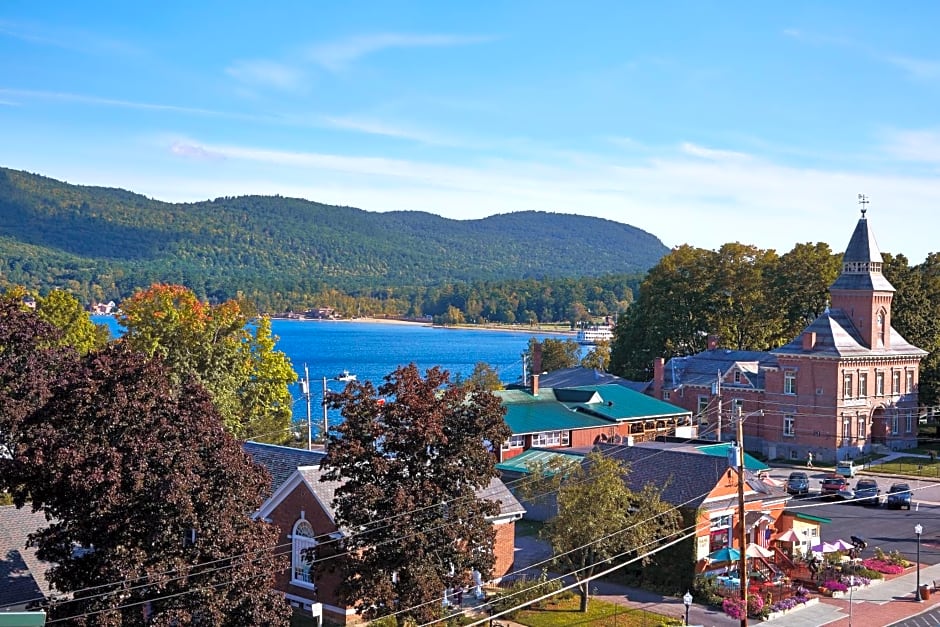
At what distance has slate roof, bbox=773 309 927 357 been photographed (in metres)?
65.9

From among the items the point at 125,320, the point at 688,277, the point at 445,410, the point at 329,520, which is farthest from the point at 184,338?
the point at 688,277

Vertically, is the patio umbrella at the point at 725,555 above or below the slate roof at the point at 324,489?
below

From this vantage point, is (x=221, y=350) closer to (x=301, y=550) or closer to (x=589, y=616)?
(x=301, y=550)

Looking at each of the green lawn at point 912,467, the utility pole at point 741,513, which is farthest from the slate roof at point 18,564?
the green lawn at point 912,467

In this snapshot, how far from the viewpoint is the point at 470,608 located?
31.1 meters

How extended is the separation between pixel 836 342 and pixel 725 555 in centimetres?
3406

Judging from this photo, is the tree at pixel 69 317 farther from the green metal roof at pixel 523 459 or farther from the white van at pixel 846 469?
the white van at pixel 846 469

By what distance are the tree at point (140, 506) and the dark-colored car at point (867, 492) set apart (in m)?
35.7

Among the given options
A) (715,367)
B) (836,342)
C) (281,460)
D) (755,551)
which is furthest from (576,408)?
(281,460)

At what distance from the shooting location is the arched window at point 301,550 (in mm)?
31719

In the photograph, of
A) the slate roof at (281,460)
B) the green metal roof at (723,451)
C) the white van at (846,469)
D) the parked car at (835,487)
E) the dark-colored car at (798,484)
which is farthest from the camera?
the white van at (846,469)

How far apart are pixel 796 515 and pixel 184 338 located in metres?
37.4

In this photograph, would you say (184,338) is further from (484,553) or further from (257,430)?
(484,553)

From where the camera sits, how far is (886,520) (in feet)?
158
